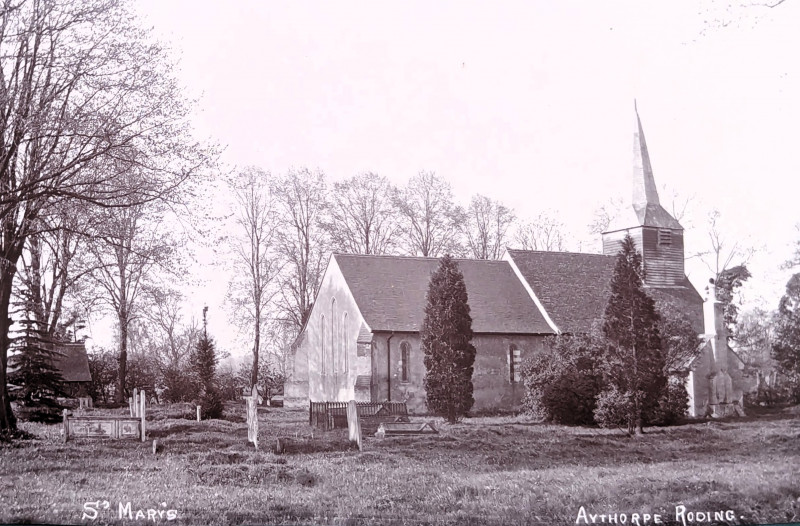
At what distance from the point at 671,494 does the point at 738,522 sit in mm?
715

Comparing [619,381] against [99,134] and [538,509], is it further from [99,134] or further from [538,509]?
[99,134]

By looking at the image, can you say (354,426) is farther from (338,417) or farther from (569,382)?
(569,382)

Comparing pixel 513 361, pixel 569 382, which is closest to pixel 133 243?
pixel 569 382

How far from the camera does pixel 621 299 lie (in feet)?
46.5

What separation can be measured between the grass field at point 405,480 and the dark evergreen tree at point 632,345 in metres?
1.54

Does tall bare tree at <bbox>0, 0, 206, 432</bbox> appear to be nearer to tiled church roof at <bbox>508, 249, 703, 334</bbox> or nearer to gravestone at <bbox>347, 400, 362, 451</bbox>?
gravestone at <bbox>347, 400, 362, 451</bbox>

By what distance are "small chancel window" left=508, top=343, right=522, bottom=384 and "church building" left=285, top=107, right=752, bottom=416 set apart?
0.10 ft

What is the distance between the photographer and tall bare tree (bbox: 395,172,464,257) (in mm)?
11555

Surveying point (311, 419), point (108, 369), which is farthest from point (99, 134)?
point (108, 369)

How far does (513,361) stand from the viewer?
23.3m

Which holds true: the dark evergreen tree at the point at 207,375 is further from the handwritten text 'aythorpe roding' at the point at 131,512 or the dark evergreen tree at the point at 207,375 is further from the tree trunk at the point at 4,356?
the handwritten text 'aythorpe roding' at the point at 131,512

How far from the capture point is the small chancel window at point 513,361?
76.1 ft

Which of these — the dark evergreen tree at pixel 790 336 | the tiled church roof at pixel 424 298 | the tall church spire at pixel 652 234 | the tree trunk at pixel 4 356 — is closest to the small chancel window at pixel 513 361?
the tiled church roof at pixel 424 298

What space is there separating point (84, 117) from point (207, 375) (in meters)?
8.35
